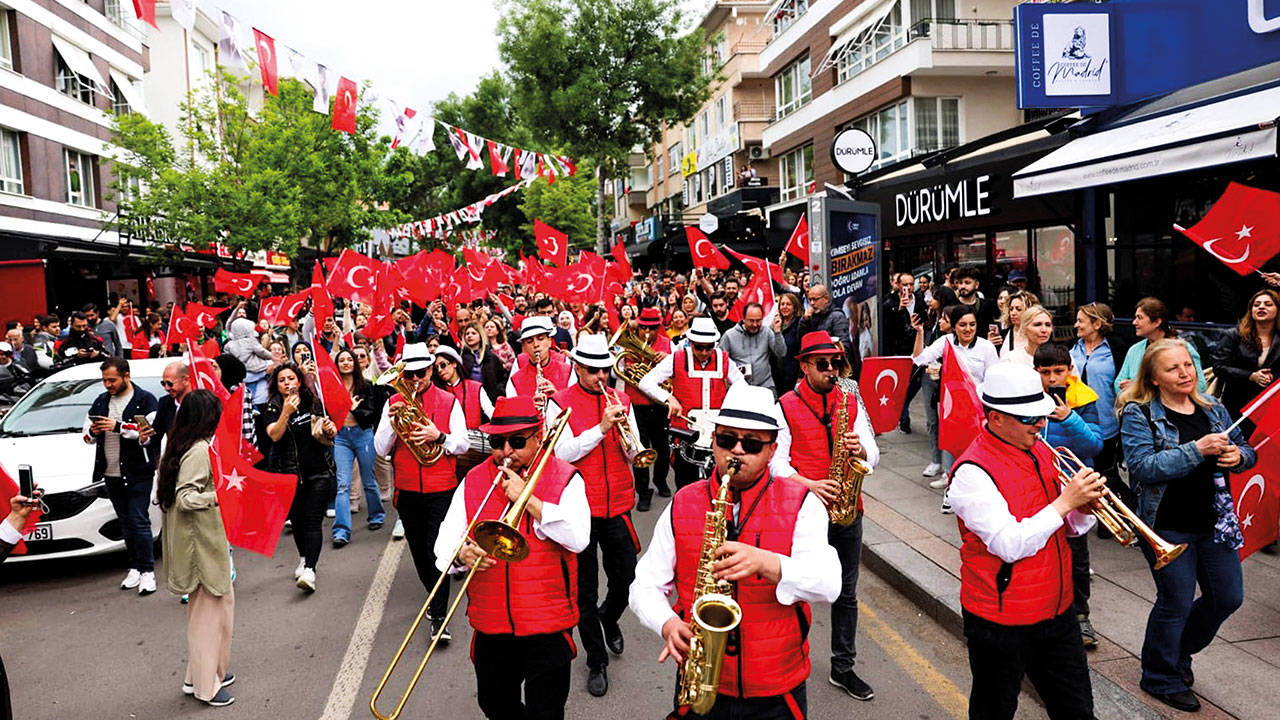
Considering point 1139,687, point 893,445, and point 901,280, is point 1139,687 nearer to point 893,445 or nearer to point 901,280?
point 893,445

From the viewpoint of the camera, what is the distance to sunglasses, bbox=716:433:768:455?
3.22 metres

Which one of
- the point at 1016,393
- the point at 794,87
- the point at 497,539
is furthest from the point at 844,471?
the point at 794,87

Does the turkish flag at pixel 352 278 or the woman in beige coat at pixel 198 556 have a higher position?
the turkish flag at pixel 352 278

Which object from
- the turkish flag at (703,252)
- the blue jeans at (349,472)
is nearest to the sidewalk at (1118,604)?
the blue jeans at (349,472)

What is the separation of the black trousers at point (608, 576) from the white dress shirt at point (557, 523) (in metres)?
1.29

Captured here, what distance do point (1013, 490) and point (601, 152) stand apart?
30.6m

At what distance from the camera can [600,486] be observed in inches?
217

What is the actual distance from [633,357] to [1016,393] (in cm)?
560

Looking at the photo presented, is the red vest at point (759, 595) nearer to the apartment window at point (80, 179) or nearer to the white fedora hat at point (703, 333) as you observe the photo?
the white fedora hat at point (703, 333)

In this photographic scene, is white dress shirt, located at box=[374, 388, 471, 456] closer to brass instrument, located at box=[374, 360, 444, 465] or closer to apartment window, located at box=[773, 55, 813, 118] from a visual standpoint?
brass instrument, located at box=[374, 360, 444, 465]

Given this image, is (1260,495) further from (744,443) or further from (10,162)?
(10,162)

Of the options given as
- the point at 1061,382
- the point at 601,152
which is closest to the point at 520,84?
the point at 601,152

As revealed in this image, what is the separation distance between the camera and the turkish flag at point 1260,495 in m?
4.57

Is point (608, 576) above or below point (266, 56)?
below
